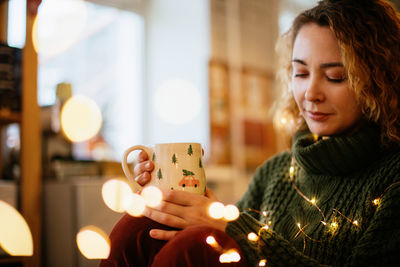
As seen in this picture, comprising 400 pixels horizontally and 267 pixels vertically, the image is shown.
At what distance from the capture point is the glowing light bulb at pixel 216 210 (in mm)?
756

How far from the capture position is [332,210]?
942 millimetres

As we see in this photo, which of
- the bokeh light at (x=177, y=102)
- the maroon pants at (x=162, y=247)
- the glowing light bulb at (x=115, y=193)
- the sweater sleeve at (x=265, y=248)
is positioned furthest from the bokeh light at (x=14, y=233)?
the bokeh light at (x=177, y=102)

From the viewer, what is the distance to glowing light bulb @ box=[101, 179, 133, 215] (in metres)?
1.77

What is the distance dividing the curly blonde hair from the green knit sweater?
2.5 inches

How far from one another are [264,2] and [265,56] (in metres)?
0.50

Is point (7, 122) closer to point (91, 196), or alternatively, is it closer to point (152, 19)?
point (91, 196)

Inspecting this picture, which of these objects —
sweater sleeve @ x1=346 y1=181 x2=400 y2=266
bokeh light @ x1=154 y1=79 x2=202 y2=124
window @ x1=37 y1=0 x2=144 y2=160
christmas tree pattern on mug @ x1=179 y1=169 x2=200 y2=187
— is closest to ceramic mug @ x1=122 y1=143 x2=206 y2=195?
christmas tree pattern on mug @ x1=179 y1=169 x2=200 y2=187

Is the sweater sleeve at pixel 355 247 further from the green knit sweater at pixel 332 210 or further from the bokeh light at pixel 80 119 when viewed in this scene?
the bokeh light at pixel 80 119

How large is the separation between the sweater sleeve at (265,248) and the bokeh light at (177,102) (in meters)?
2.08

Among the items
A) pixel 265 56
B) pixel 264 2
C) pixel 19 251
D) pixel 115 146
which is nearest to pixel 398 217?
pixel 19 251

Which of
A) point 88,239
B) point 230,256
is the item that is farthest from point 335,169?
point 88,239

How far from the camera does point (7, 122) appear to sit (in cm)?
146

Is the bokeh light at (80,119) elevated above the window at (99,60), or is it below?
below

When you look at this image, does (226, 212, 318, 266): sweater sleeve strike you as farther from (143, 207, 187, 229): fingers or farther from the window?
the window
